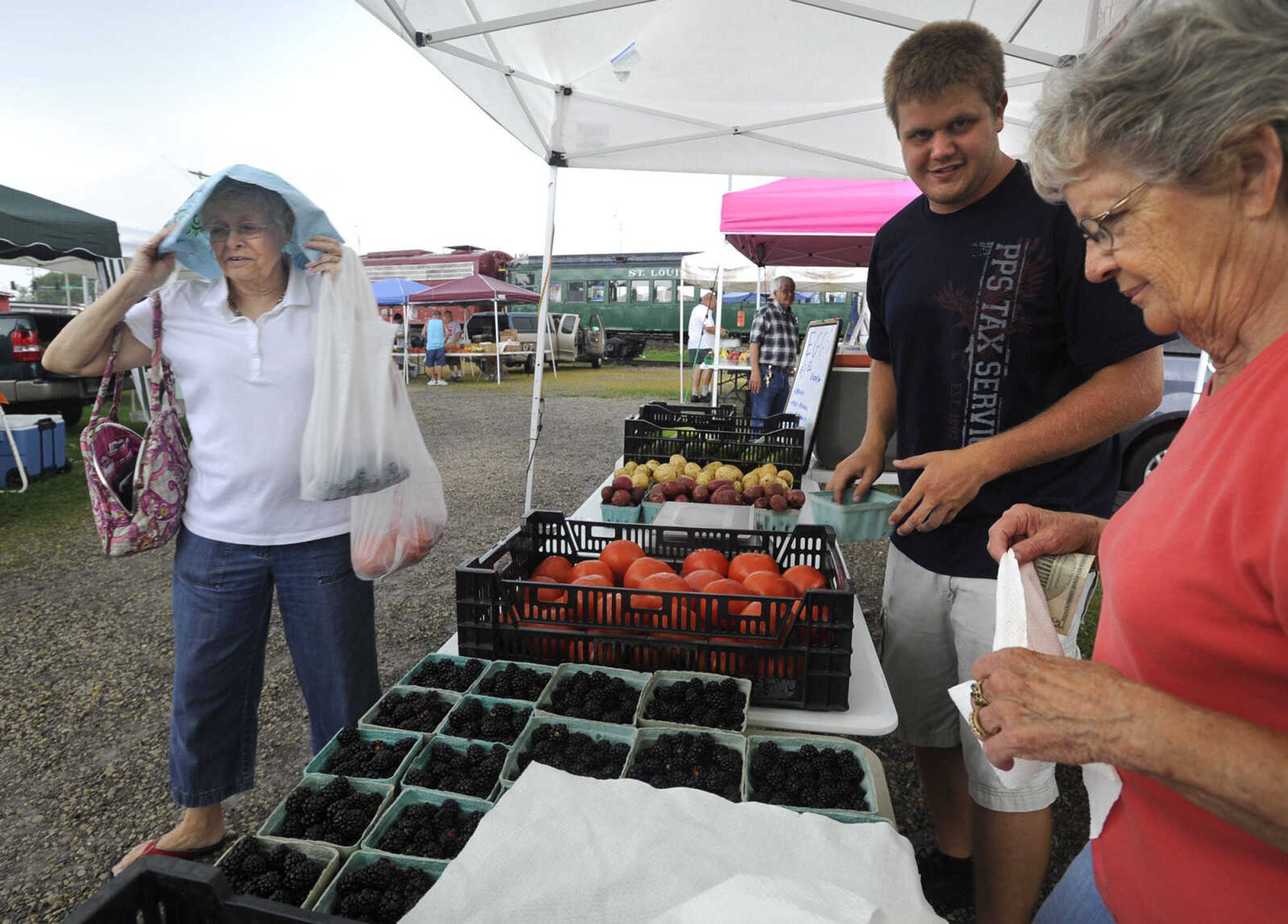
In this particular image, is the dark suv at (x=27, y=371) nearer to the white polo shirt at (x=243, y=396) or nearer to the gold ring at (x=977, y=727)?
the white polo shirt at (x=243, y=396)

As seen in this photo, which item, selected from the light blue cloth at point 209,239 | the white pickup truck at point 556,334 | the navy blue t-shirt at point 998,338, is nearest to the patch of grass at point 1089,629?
the navy blue t-shirt at point 998,338

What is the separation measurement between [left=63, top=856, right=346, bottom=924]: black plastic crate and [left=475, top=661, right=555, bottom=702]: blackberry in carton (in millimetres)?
693

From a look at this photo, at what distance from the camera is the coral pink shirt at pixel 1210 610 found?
0.72 metres

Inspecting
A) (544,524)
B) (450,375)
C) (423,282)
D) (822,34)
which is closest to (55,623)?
(544,524)

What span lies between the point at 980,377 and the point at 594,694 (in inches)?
48.8

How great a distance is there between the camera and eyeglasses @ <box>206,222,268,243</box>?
1.93m

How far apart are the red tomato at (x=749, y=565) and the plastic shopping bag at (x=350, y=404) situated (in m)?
0.96

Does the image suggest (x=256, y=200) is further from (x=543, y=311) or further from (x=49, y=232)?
(x=49, y=232)

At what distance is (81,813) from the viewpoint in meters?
2.76

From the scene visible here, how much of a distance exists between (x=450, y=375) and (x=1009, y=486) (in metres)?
20.0

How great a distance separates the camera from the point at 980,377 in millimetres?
1834

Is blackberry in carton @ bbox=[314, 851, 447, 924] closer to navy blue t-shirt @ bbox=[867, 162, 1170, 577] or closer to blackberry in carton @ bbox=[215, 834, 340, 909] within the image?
blackberry in carton @ bbox=[215, 834, 340, 909]

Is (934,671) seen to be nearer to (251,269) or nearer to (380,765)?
(380,765)

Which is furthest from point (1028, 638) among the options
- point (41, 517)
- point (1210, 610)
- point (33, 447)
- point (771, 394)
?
point (33, 447)
